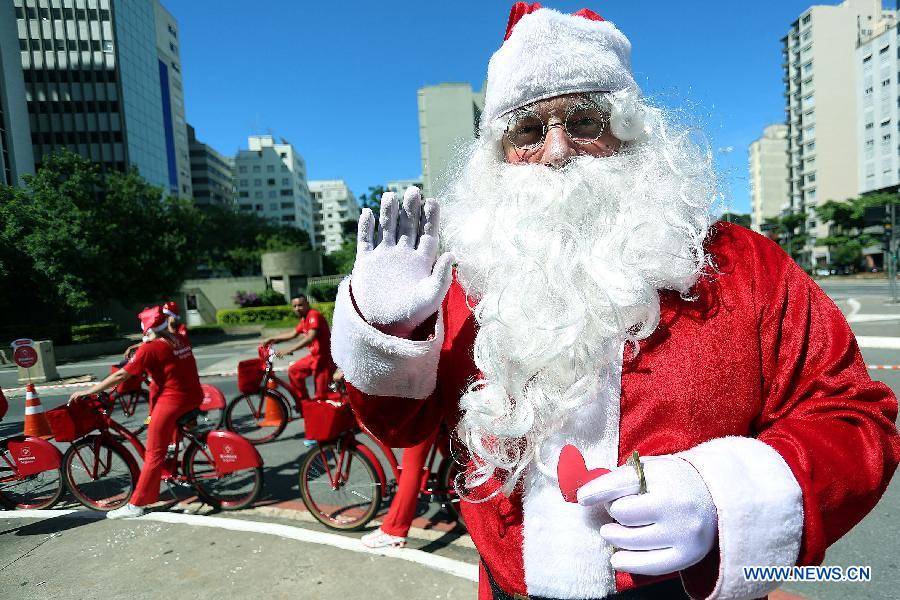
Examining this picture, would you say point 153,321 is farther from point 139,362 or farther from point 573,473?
point 573,473

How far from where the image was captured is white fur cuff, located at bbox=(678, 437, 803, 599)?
2.94 feet

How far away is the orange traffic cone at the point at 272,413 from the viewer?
674 cm

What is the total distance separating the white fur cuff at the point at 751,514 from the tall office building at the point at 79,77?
220 ft

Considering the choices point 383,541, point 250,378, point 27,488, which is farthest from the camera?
point 250,378

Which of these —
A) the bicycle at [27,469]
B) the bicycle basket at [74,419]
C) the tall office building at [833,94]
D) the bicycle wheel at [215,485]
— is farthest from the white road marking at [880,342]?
the tall office building at [833,94]

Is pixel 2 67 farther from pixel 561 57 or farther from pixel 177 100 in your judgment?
pixel 561 57

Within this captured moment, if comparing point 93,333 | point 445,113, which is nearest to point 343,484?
point 445,113

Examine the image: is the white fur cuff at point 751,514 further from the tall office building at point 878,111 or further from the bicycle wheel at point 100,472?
the tall office building at point 878,111

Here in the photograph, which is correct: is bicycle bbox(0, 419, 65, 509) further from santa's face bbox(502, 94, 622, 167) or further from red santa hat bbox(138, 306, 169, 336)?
santa's face bbox(502, 94, 622, 167)

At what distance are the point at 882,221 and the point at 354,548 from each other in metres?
22.0

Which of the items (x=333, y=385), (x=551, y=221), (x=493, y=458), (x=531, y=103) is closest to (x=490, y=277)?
(x=551, y=221)

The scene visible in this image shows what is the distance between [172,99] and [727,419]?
92.3m

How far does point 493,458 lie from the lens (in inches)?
44.4

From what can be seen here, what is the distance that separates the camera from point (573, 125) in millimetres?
1367
